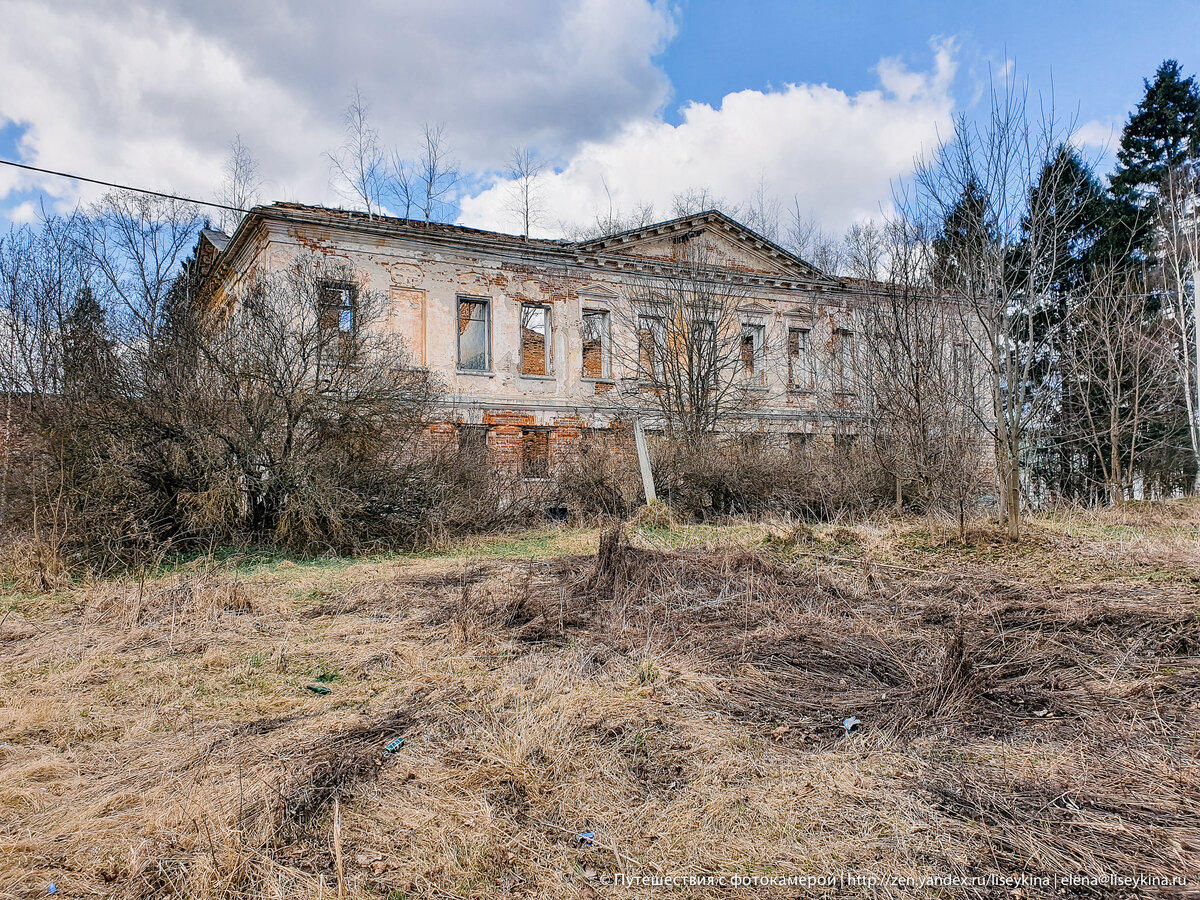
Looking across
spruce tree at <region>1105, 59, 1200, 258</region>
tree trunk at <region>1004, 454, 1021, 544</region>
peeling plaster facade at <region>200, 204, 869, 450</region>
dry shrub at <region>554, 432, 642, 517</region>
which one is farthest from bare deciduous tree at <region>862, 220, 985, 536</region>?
spruce tree at <region>1105, 59, 1200, 258</region>

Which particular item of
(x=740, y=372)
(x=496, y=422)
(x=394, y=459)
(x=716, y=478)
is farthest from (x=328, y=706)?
(x=740, y=372)

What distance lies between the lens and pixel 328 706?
393cm

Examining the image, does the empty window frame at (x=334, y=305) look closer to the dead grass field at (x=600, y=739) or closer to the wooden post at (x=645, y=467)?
the wooden post at (x=645, y=467)

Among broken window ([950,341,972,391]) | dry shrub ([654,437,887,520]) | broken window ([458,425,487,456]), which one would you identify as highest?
broken window ([950,341,972,391])

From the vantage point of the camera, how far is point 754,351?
71.2 feet

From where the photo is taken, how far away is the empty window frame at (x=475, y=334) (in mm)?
18956

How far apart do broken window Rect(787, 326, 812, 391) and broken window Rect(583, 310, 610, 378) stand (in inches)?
242

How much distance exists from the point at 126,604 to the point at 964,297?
33.5 ft

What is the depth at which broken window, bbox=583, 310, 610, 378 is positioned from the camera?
20750mm

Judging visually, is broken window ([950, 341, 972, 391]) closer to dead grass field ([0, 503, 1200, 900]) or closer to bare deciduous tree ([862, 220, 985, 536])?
bare deciduous tree ([862, 220, 985, 536])

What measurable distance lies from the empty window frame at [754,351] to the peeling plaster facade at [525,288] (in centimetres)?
19

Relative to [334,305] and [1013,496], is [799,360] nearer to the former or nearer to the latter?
[1013,496]

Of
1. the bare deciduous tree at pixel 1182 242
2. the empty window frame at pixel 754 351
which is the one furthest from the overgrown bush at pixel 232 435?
the bare deciduous tree at pixel 1182 242

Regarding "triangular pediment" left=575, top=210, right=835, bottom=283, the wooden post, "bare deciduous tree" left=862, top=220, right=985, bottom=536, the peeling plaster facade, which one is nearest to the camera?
"bare deciduous tree" left=862, top=220, right=985, bottom=536
